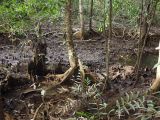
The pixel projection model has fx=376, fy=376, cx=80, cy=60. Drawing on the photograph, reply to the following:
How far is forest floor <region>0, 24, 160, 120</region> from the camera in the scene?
681cm

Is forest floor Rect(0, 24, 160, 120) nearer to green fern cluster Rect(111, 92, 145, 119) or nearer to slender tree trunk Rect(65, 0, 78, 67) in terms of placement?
green fern cluster Rect(111, 92, 145, 119)

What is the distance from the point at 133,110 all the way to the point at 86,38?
888cm

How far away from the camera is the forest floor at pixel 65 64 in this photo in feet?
22.4

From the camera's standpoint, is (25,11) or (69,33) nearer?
(69,33)

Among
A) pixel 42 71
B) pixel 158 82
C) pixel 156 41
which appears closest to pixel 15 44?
pixel 42 71

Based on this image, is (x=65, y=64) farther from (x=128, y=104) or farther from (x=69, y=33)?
(x=128, y=104)

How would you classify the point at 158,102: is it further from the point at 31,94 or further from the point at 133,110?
the point at 31,94

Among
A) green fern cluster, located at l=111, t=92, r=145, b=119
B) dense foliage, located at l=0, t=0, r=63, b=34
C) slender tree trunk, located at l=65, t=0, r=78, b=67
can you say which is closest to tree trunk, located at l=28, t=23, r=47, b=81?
dense foliage, located at l=0, t=0, r=63, b=34

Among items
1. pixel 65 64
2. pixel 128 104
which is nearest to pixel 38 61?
pixel 65 64

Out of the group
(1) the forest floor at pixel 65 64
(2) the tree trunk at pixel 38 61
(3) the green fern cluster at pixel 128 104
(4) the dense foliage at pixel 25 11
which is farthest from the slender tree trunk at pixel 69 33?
(3) the green fern cluster at pixel 128 104

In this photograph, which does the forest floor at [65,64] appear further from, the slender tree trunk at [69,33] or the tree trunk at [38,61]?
the slender tree trunk at [69,33]

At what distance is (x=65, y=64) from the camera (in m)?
10.2

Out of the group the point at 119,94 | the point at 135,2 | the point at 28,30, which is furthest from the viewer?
the point at 135,2

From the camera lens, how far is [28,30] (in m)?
9.84
